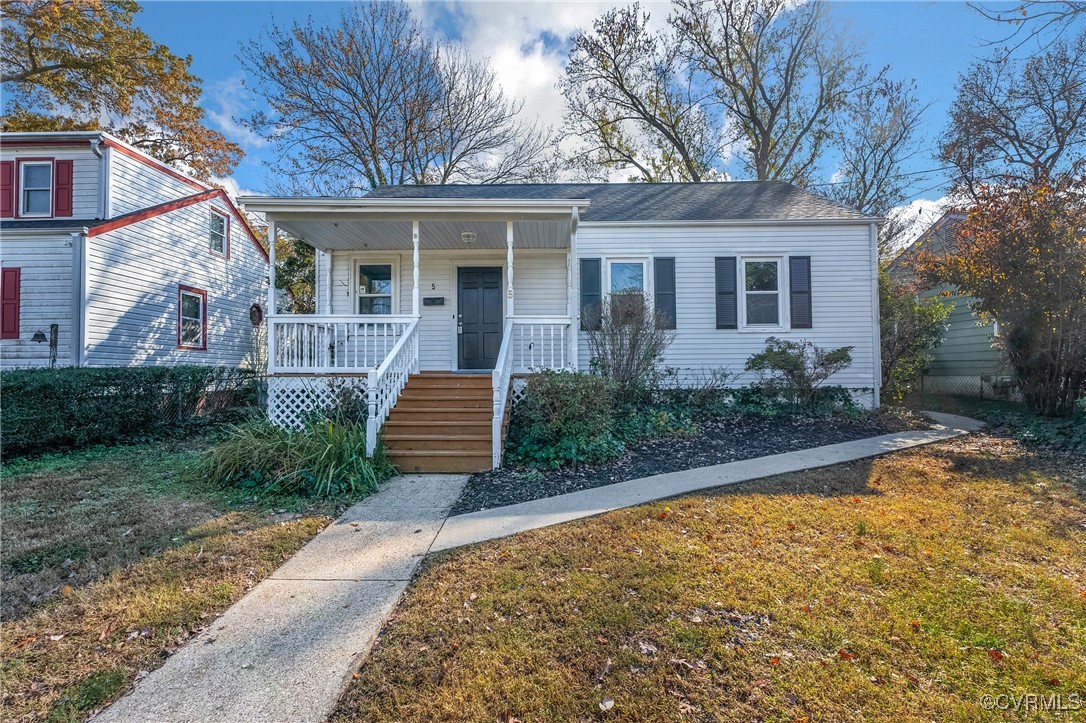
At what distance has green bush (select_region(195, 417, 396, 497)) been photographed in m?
5.12

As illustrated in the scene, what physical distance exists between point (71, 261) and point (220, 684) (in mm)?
11794

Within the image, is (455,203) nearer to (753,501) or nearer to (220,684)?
(753,501)

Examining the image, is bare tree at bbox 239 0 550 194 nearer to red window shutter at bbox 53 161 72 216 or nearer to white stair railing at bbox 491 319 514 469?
red window shutter at bbox 53 161 72 216

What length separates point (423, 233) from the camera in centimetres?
876

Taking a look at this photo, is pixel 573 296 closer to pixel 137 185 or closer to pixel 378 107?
pixel 137 185

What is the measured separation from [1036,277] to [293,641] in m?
10.7

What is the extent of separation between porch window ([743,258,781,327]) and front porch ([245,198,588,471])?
366cm

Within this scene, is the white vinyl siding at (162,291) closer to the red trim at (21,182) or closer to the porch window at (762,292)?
the red trim at (21,182)

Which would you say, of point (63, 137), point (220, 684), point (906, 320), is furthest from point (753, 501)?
point (63, 137)

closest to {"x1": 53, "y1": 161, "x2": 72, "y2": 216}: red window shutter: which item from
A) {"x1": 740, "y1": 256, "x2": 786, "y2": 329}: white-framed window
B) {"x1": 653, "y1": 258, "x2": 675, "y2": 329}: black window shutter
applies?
{"x1": 653, "y1": 258, "x2": 675, "y2": 329}: black window shutter

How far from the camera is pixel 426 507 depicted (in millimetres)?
4758

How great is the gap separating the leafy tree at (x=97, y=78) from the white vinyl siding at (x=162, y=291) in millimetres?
6953

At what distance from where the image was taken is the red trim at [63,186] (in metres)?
10.6

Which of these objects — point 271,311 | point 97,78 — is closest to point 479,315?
point 271,311
